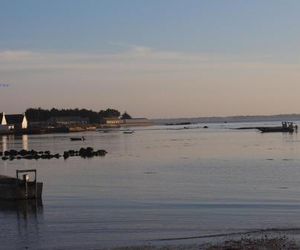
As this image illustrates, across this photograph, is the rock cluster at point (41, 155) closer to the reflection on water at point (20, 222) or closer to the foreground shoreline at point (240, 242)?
the reflection on water at point (20, 222)

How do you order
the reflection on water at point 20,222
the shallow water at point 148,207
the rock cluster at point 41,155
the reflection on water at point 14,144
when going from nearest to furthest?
the reflection on water at point 20,222 → the shallow water at point 148,207 → the rock cluster at point 41,155 → the reflection on water at point 14,144

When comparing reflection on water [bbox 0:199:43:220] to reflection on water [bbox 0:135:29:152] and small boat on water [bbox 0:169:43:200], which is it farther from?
reflection on water [bbox 0:135:29:152]

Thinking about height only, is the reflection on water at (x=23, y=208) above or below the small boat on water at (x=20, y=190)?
below

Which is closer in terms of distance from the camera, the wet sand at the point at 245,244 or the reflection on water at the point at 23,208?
the wet sand at the point at 245,244

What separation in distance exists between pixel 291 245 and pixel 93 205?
13.5 metres

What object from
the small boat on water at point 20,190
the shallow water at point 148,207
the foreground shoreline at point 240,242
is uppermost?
the small boat on water at point 20,190

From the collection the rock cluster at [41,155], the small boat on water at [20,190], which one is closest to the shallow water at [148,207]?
the small boat on water at [20,190]

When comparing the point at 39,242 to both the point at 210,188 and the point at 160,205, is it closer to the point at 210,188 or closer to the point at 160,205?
the point at 160,205

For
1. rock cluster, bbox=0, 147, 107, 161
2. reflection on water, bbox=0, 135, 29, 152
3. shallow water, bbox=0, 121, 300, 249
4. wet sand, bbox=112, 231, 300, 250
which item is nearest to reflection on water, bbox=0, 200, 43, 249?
shallow water, bbox=0, 121, 300, 249

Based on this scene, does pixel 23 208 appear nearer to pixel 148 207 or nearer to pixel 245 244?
pixel 148 207

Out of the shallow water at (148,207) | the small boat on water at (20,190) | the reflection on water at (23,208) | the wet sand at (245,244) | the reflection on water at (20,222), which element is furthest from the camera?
the small boat on water at (20,190)

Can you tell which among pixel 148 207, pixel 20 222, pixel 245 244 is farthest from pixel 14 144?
pixel 245 244

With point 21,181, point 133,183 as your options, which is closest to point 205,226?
point 21,181

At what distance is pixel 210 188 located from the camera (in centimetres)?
3716
